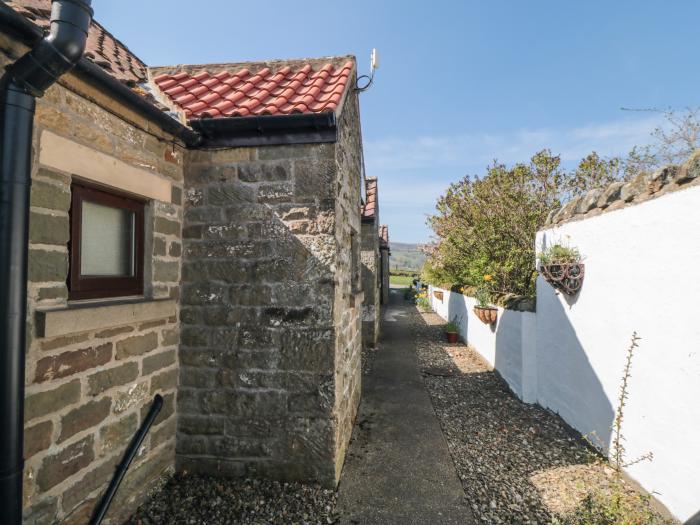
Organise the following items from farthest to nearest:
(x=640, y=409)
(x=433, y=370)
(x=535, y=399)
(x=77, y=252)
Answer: (x=433, y=370)
(x=535, y=399)
(x=640, y=409)
(x=77, y=252)

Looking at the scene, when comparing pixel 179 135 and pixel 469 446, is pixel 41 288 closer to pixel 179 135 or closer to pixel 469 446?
pixel 179 135

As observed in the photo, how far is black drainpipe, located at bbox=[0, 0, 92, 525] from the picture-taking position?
1774 mm

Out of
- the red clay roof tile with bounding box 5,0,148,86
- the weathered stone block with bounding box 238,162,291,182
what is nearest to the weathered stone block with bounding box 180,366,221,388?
the weathered stone block with bounding box 238,162,291,182

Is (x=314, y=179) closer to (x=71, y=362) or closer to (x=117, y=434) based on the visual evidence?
(x=71, y=362)

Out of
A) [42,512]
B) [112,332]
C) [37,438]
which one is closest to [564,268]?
[112,332]

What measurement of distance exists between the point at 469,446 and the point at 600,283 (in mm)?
2480

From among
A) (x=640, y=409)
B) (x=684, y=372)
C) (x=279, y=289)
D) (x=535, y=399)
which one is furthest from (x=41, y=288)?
(x=535, y=399)

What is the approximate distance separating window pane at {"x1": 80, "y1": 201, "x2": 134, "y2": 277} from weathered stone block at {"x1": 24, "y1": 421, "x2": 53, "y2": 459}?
1.04 m

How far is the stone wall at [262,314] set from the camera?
3137mm

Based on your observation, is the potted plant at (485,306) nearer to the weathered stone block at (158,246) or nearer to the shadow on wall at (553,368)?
the shadow on wall at (553,368)

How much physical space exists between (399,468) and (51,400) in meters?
3.14

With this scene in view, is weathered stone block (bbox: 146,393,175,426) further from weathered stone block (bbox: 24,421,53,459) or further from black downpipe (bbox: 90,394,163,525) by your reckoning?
weathered stone block (bbox: 24,421,53,459)

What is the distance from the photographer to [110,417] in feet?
8.38

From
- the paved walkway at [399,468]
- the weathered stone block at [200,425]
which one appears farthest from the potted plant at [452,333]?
the weathered stone block at [200,425]
